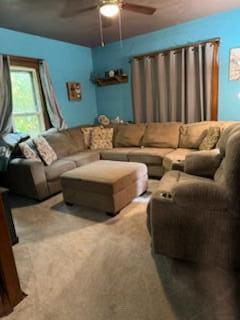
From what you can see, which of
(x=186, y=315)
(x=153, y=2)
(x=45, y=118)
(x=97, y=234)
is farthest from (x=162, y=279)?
(x=45, y=118)

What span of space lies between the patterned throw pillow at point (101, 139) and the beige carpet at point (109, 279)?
2122mm

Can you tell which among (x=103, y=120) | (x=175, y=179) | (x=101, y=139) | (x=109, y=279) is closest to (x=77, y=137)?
(x=101, y=139)

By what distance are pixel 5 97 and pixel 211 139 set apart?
318 cm

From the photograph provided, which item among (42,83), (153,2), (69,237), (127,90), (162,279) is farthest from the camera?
(127,90)

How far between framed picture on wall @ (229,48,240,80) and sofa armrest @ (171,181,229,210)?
2803mm

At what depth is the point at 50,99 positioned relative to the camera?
4176mm

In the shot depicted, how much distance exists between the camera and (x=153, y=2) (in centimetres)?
289

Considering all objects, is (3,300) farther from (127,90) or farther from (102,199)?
(127,90)

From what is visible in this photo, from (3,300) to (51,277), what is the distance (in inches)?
13.8

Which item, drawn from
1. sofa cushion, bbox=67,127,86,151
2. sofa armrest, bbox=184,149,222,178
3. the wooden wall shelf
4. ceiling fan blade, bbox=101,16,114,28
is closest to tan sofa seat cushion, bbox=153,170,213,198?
sofa armrest, bbox=184,149,222,178

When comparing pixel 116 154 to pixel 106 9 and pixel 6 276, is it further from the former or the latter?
pixel 6 276

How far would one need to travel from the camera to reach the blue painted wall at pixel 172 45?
3613 millimetres

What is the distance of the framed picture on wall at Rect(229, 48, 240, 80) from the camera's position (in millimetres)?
3587

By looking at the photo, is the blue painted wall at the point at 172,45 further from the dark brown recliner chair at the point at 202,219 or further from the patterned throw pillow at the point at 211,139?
the dark brown recliner chair at the point at 202,219
